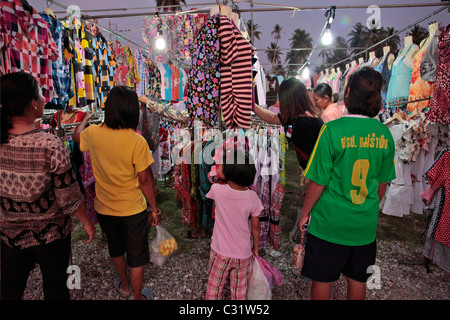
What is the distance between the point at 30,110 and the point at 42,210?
63 cm

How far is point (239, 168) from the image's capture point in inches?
74.6

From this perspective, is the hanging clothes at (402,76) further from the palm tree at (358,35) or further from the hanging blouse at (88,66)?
the palm tree at (358,35)

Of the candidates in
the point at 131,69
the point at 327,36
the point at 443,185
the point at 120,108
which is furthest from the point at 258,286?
the point at 131,69

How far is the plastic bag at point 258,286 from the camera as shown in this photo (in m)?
2.06

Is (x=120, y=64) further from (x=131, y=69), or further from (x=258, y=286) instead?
(x=258, y=286)

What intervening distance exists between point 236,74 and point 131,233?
1.79 meters

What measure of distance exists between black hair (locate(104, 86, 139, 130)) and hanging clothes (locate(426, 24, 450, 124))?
3.70m

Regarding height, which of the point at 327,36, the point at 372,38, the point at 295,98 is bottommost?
the point at 295,98

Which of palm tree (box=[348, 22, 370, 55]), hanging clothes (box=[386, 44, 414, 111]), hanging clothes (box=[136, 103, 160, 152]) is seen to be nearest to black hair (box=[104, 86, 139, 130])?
hanging clothes (box=[136, 103, 160, 152])

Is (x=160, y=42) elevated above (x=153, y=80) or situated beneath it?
elevated above

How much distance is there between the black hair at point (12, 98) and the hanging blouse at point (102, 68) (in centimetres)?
195


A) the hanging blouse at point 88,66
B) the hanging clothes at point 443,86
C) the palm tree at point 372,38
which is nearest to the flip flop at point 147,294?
the hanging blouse at point 88,66

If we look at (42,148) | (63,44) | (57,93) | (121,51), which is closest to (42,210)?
(42,148)
